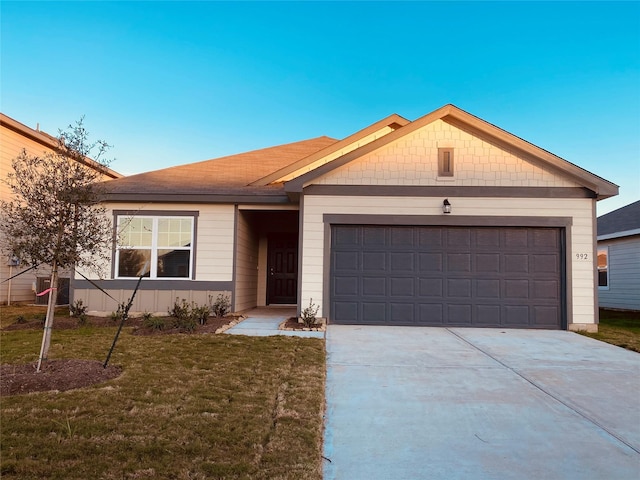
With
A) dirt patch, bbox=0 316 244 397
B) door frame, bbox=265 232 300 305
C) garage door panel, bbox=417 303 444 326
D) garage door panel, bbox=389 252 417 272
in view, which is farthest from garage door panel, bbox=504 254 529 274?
dirt patch, bbox=0 316 244 397

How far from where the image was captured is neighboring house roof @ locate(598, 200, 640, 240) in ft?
50.6

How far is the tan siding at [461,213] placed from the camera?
32.3 feet

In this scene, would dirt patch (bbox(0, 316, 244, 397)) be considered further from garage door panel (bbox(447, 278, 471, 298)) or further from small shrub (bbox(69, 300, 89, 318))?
garage door panel (bbox(447, 278, 471, 298))

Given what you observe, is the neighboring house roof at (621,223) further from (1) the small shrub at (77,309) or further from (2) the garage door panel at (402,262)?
(1) the small shrub at (77,309)

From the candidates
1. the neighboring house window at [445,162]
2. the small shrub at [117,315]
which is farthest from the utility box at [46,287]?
the neighboring house window at [445,162]

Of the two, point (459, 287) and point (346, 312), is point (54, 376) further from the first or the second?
point (459, 287)

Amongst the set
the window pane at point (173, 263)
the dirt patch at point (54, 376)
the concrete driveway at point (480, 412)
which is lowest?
the concrete driveway at point (480, 412)

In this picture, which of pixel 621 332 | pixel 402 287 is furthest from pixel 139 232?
pixel 621 332

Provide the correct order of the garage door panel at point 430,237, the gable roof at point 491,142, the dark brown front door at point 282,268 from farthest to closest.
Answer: the dark brown front door at point 282,268, the garage door panel at point 430,237, the gable roof at point 491,142

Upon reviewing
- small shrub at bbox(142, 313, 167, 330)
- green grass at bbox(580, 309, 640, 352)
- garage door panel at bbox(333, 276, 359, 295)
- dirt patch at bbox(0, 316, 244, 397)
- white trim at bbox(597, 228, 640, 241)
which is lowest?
green grass at bbox(580, 309, 640, 352)

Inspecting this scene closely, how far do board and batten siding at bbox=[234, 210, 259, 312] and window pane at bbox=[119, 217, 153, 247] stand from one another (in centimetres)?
215

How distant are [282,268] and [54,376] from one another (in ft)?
32.5

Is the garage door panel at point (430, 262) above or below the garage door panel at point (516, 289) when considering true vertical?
above

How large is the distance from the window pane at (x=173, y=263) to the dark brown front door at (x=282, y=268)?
3859 mm
